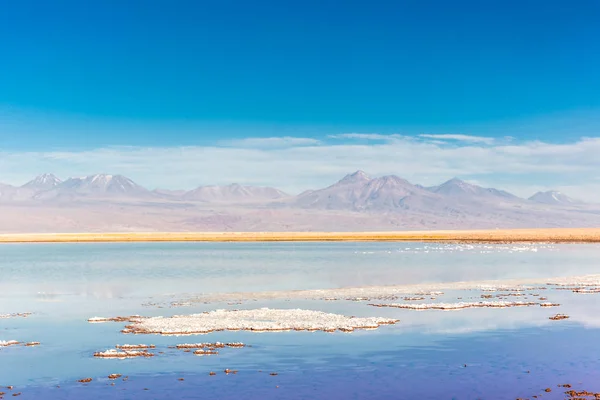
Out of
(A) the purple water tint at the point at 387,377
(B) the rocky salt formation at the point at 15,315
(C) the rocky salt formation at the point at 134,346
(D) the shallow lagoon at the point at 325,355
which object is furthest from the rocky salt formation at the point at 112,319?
(A) the purple water tint at the point at 387,377

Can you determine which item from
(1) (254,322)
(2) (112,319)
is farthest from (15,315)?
(1) (254,322)

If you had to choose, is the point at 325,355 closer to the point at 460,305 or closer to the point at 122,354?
the point at 122,354

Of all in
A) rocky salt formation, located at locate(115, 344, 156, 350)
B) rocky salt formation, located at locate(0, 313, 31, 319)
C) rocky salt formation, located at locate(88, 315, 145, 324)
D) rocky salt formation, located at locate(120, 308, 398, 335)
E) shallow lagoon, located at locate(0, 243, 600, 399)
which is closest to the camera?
shallow lagoon, located at locate(0, 243, 600, 399)

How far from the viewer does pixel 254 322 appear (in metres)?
28.1

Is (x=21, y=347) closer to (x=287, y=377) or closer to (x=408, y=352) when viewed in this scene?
(x=287, y=377)

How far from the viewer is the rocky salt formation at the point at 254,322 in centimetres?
2647

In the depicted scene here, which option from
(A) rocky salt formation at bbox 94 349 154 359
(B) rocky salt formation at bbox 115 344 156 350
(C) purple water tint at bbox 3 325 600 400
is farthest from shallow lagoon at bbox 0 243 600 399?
(A) rocky salt formation at bbox 94 349 154 359

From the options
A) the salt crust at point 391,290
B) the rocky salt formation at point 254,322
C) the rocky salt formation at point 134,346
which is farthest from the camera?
the salt crust at point 391,290

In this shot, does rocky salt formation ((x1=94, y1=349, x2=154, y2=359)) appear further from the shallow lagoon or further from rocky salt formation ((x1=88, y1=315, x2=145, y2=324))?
rocky salt formation ((x1=88, y1=315, x2=145, y2=324))

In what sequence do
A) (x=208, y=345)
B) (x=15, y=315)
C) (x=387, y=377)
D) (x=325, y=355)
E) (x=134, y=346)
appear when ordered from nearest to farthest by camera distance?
(x=387, y=377) < (x=325, y=355) < (x=134, y=346) < (x=208, y=345) < (x=15, y=315)

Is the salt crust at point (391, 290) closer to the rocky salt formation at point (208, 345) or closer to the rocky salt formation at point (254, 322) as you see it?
the rocky salt formation at point (254, 322)

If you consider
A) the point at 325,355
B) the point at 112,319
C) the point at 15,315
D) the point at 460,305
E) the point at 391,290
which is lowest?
the point at 15,315

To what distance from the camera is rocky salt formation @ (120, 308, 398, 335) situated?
26469 mm

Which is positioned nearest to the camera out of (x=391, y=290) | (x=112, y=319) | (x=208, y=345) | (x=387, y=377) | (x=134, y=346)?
(x=387, y=377)
